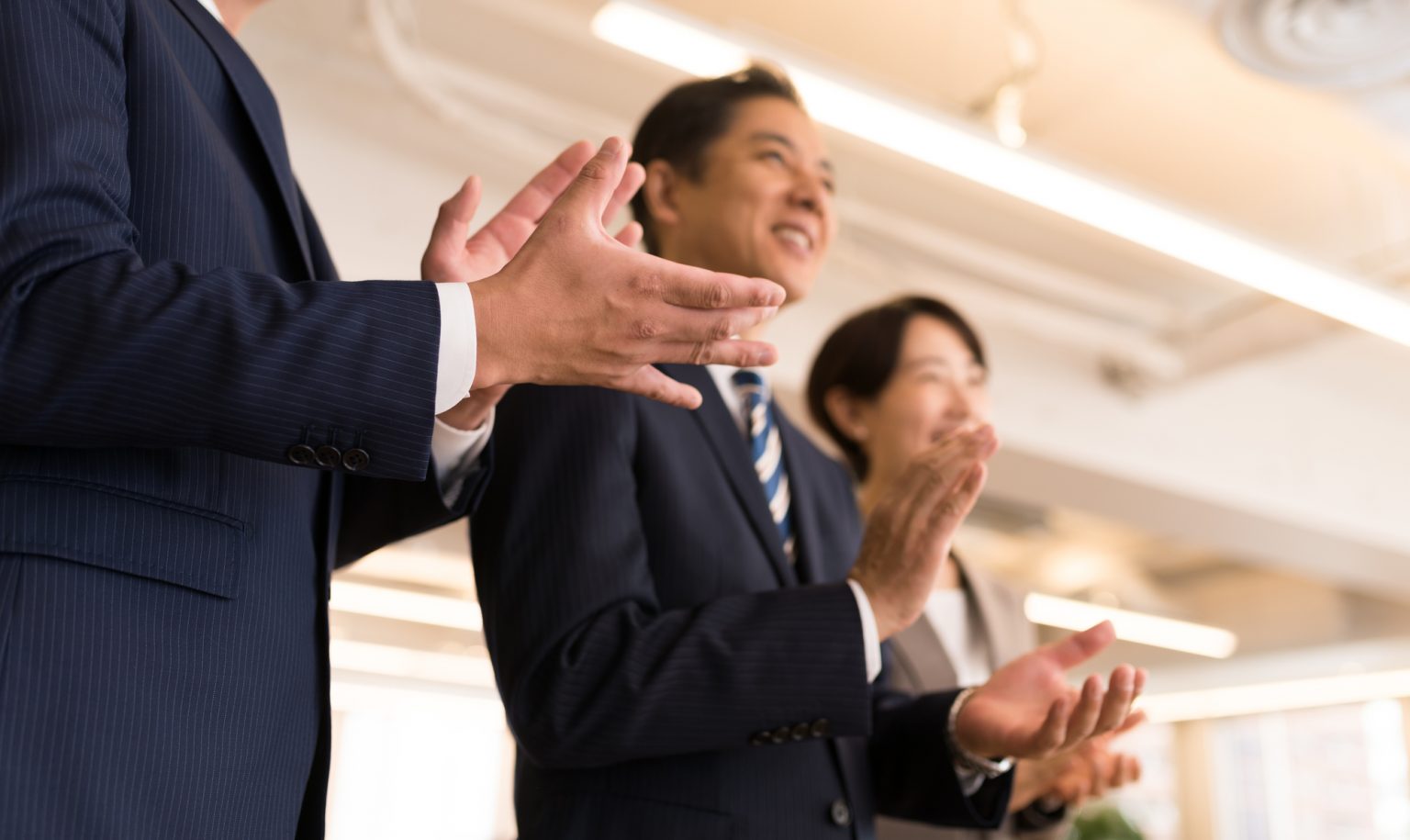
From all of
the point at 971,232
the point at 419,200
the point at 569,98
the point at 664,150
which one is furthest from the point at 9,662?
the point at 971,232

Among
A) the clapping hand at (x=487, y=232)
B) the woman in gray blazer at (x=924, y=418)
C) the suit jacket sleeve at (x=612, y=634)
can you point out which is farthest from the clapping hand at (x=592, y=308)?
the woman in gray blazer at (x=924, y=418)

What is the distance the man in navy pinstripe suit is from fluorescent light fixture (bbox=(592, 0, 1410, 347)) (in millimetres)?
1805

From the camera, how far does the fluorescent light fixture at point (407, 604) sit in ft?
32.3

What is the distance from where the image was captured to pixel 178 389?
916mm

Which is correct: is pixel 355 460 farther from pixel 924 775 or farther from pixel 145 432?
pixel 924 775

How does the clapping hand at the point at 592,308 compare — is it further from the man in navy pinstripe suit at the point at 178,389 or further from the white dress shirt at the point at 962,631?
the white dress shirt at the point at 962,631

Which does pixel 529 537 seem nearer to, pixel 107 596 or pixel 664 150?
pixel 107 596

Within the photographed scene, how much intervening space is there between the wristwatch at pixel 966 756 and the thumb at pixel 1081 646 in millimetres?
158

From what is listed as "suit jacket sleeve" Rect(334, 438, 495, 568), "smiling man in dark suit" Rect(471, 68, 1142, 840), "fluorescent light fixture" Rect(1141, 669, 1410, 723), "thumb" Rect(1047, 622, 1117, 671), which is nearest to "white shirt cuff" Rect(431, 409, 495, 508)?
"suit jacket sleeve" Rect(334, 438, 495, 568)

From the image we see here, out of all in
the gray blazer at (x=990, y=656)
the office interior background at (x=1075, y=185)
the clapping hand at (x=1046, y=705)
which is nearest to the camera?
the clapping hand at (x=1046, y=705)

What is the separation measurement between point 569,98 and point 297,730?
4046mm

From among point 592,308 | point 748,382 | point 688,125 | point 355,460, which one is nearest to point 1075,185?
point 688,125

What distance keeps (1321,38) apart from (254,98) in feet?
9.53

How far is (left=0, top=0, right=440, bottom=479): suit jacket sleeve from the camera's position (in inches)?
35.4
